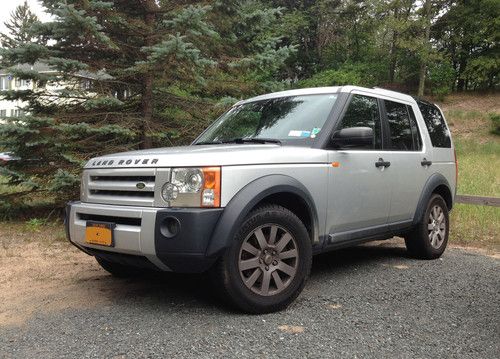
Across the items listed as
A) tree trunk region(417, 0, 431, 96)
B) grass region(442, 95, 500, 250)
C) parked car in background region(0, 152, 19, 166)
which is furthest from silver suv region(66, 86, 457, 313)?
tree trunk region(417, 0, 431, 96)

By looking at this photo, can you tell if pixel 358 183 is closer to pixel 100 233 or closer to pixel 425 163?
pixel 425 163

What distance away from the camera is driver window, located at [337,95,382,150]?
177 inches

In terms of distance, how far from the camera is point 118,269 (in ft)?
14.9

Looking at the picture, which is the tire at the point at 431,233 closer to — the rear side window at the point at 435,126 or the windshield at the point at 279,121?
the rear side window at the point at 435,126

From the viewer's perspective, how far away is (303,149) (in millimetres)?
4027

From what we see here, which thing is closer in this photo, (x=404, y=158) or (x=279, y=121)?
(x=279, y=121)

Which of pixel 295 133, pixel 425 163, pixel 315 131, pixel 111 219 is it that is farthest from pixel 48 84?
pixel 425 163

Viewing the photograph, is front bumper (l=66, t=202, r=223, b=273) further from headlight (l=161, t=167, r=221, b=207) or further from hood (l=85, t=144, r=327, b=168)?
hood (l=85, t=144, r=327, b=168)

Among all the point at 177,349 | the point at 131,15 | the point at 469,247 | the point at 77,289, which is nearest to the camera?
the point at 177,349

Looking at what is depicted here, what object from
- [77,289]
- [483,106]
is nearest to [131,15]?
[77,289]

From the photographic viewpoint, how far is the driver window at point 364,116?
4484mm

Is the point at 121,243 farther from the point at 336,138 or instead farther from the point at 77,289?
the point at 336,138

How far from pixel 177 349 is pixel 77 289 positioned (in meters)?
1.82

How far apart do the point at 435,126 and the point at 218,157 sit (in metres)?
3.61
